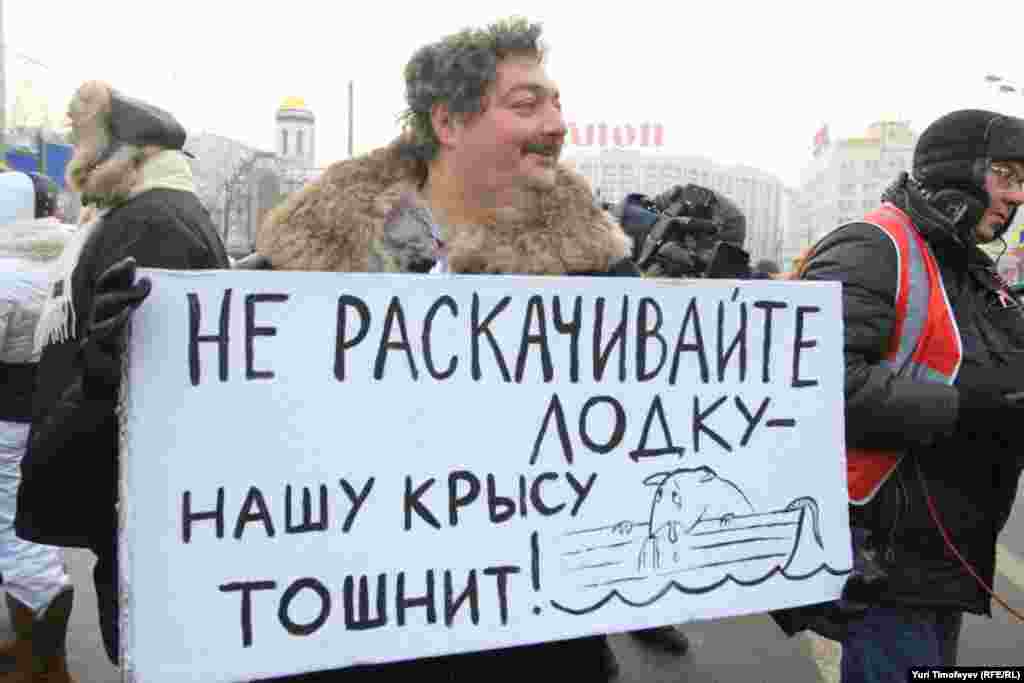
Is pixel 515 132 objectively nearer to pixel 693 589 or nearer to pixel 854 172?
pixel 693 589

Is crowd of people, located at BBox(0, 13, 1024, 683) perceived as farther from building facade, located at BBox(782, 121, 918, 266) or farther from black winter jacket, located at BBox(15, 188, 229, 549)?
building facade, located at BBox(782, 121, 918, 266)

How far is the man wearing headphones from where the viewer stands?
77.8 inches

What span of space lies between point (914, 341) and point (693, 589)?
2.75 feet

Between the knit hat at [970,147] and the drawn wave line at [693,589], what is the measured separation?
3.36 feet

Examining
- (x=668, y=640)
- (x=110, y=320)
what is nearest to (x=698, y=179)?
(x=668, y=640)

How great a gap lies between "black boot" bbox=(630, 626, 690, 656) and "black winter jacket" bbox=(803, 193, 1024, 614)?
1.91m

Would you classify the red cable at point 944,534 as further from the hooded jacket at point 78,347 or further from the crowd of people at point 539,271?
the hooded jacket at point 78,347

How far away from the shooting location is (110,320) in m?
1.29

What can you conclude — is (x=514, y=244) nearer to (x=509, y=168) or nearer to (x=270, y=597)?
(x=509, y=168)

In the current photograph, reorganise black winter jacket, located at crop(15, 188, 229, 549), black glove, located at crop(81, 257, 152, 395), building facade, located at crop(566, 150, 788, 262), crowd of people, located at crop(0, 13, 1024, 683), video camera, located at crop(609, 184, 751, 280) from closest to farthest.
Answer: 1. black glove, located at crop(81, 257, 152, 395)
2. black winter jacket, located at crop(15, 188, 229, 549)
3. crowd of people, located at crop(0, 13, 1024, 683)
4. video camera, located at crop(609, 184, 751, 280)
5. building facade, located at crop(566, 150, 788, 262)

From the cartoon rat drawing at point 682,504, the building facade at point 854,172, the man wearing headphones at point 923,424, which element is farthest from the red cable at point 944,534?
the building facade at point 854,172

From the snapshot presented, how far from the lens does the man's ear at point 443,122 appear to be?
1814 mm

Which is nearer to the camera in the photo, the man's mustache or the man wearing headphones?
the man's mustache

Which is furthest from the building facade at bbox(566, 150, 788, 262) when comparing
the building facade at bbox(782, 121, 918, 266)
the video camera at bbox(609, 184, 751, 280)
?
the video camera at bbox(609, 184, 751, 280)
